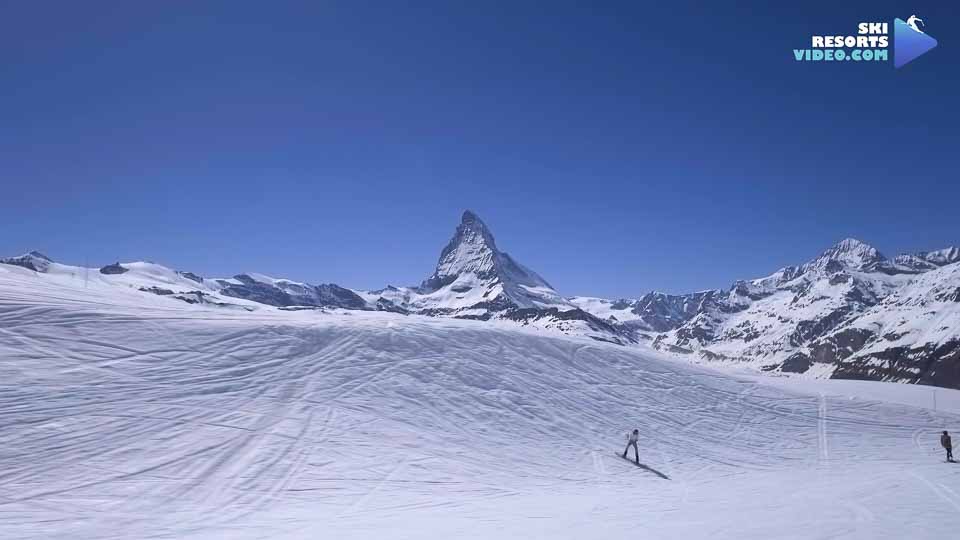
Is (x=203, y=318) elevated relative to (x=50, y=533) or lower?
elevated

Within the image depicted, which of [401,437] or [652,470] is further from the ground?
[401,437]

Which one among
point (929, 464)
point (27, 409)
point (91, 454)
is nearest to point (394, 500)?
point (91, 454)

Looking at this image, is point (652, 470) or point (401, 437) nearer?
point (401, 437)

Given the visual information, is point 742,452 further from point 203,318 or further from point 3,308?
point 3,308

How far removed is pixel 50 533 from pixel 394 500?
31.0 ft

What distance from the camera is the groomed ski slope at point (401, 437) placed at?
15828mm

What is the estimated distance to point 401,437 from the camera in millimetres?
25312

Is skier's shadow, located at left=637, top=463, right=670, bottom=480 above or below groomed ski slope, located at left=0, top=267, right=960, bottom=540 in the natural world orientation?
below

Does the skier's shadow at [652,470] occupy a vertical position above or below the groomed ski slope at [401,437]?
below

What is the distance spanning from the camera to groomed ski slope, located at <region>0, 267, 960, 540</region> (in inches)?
623

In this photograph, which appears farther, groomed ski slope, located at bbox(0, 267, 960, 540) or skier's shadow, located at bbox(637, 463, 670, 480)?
skier's shadow, located at bbox(637, 463, 670, 480)

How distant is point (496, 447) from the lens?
2656cm

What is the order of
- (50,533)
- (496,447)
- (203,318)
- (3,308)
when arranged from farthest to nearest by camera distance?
(203,318), (3,308), (496,447), (50,533)

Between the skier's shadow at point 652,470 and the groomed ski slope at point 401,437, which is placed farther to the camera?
the skier's shadow at point 652,470
